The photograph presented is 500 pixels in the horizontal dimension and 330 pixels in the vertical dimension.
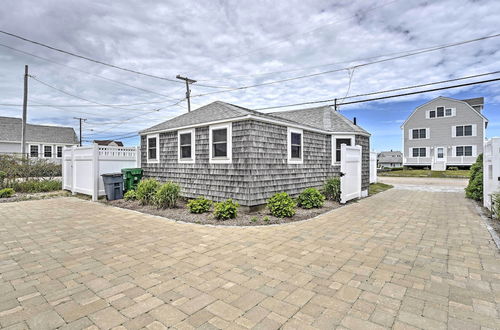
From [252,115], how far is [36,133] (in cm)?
3412

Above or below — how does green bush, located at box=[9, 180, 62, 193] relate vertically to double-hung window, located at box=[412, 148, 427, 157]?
below

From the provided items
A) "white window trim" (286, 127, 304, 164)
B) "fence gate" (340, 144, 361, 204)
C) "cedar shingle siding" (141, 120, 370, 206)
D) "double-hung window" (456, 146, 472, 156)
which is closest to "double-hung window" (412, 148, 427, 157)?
"double-hung window" (456, 146, 472, 156)

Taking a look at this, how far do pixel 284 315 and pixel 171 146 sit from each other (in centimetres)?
862

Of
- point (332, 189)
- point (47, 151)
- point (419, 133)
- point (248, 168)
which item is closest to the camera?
point (248, 168)

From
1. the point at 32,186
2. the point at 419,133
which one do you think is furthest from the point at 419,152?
the point at 32,186

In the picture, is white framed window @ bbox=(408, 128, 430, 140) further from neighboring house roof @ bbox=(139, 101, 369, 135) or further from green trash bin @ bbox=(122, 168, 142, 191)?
green trash bin @ bbox=(122, 168, 142, 191)

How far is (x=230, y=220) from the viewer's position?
21.2 ft

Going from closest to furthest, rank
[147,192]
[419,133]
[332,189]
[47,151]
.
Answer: [147,192] < [332,189] < [419,133] < [47,151]

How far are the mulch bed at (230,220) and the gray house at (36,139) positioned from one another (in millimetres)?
28514

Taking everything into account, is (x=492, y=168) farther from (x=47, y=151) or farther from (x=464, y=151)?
(x=47, y=151)

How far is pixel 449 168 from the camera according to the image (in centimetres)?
2847

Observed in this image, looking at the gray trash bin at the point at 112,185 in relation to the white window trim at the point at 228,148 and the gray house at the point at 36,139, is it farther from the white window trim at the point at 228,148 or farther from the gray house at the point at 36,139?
the gray house at the point at 36,139

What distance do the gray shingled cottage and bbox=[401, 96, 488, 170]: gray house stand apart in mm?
23789

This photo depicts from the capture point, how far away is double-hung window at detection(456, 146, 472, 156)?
27.3m
